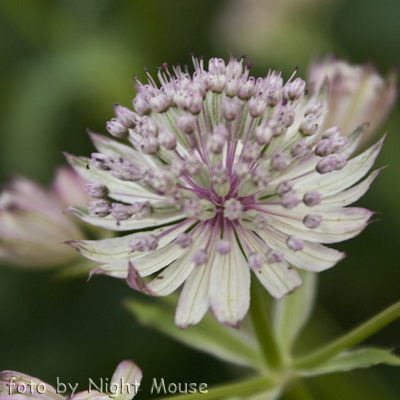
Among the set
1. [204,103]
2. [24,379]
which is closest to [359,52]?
[204,103]

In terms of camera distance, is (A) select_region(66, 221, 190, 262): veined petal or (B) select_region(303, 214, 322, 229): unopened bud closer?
(B) select_region(303, 214, 322, 229): unopened bud

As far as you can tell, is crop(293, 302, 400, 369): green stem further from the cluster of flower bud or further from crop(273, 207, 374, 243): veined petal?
the cluster of flower bud

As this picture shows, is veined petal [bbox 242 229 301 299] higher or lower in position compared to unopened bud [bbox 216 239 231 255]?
lower

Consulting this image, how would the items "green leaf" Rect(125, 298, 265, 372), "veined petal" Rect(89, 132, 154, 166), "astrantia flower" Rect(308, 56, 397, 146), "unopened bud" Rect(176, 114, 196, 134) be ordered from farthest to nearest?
"astrantia flower" Rect(308, 56, 397, 146), "green leaf" Rect(125, 298, 265, 372), "veined petal" Rect(89, 132, 154, 166), "unopened bud" Rect(176, 114, 196, 134)

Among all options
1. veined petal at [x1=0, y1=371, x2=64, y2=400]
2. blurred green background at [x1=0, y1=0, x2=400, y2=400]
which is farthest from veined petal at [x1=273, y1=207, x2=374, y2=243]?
blurred green background at [x1=0, y1=0, x2=400, y2=400]

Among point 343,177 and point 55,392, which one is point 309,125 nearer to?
point 343,177

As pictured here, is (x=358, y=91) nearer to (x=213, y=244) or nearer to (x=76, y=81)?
(x=213, y=244)

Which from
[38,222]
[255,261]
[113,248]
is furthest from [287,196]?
[38,222]

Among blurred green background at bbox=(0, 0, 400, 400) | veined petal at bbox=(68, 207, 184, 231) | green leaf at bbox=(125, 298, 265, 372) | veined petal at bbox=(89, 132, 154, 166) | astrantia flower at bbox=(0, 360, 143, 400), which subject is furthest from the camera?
blurred green background at bbox=(0, 0, 400, 400)

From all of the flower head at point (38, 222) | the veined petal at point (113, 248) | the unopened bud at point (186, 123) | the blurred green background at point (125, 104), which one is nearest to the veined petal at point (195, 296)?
the veined petal at point (113, 248)
